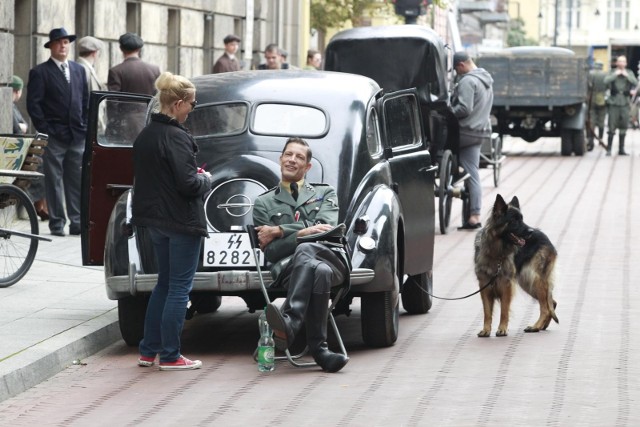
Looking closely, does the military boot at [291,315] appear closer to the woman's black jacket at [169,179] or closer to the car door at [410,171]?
the woman's black jacket at [169,179]

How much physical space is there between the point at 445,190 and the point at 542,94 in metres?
15.8

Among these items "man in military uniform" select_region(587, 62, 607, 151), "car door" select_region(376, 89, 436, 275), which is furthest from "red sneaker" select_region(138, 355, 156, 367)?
"man in military uniform" select_region(587, 62, 607, 151)

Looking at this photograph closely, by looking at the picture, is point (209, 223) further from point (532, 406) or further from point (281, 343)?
point (532, 406)

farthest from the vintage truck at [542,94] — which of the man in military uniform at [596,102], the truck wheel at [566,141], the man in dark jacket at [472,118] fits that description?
the man in dark jacket at [472,118]

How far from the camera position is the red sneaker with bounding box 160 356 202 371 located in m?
9.02

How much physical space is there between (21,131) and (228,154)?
25.7 ft

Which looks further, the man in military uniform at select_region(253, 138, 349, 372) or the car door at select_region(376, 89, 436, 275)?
the car door at select_region(376, 89, 436, 275)

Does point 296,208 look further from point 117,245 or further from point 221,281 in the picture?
point 117,245

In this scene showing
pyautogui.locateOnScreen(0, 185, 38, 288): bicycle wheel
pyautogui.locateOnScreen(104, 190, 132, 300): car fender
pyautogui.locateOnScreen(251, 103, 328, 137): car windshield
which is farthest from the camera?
pyautogui.locateOnScreen(0, 185, 38, 288): bicycle wheel

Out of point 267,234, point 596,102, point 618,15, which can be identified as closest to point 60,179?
point 267,234

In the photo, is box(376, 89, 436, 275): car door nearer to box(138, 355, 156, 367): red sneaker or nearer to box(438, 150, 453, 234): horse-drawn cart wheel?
box(138, 355, 156, 367): red sneaker

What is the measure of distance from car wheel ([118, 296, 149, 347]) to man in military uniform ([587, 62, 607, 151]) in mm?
26485

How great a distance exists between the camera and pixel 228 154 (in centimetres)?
1005

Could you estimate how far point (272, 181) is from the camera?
32.1ft
